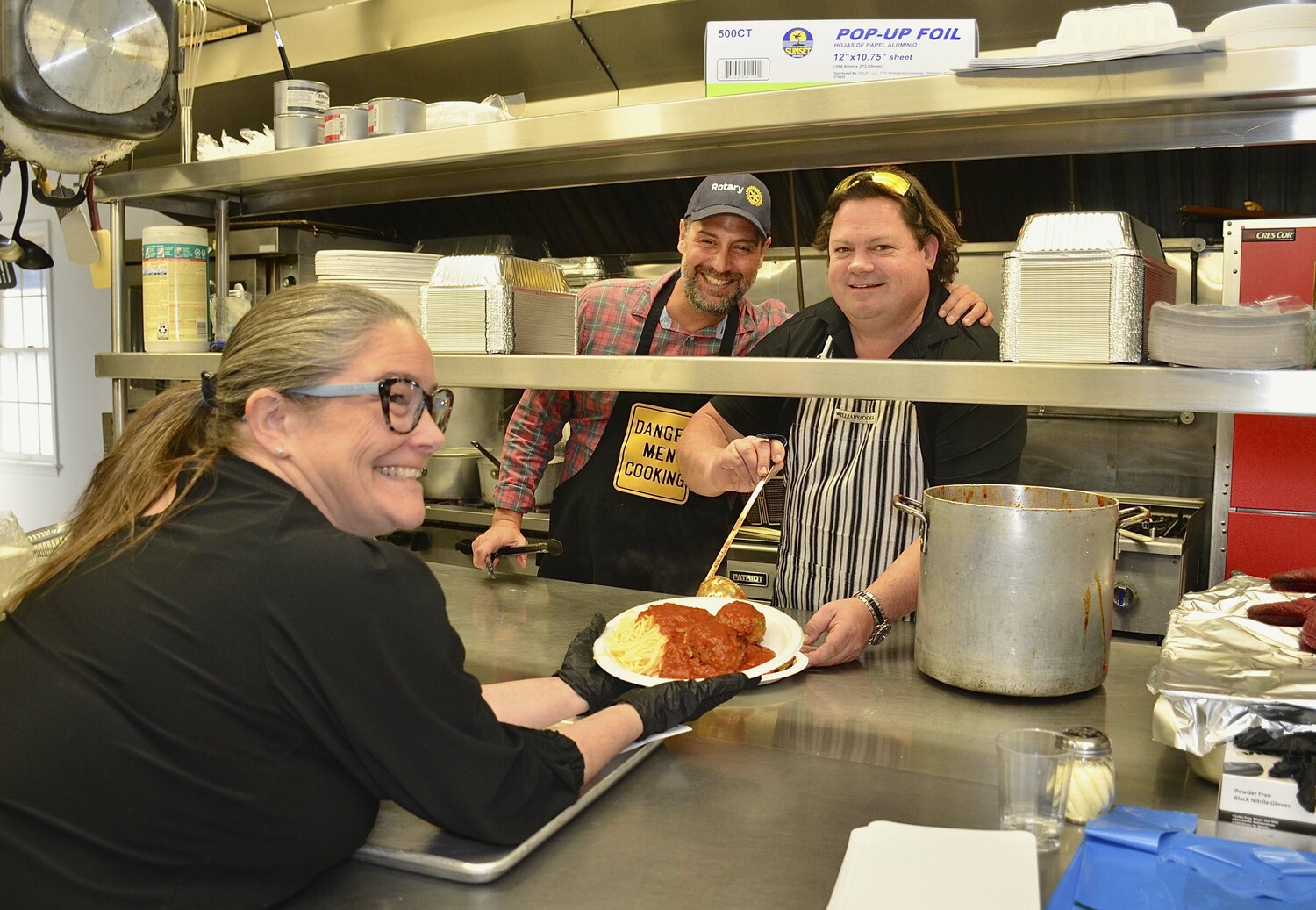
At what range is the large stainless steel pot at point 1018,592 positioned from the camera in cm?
159

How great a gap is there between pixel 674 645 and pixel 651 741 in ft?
1.00

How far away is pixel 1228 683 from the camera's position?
4.37 feet

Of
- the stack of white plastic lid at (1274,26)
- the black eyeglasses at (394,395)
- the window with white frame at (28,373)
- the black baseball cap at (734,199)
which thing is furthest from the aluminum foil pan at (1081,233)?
the window with white frame at (28,373)

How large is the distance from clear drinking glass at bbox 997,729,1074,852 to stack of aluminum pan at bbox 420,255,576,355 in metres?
1.19

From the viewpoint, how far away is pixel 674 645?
5.93 ft

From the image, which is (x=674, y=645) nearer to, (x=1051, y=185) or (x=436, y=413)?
(x=436, y=413)

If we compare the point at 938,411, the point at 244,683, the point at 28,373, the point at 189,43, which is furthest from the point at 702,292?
the point at 28,373

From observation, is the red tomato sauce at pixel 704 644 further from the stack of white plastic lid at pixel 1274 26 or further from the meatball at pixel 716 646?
the stack of white plastic lid at pixel 1274 26

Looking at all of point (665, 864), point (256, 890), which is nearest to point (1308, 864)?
point (665, 864)

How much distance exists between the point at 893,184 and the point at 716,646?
46.4 inches

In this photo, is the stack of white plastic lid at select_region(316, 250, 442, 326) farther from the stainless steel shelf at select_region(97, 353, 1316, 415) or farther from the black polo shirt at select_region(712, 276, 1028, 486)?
the black polo shirt at select_region(712, 276, 1028, 486)

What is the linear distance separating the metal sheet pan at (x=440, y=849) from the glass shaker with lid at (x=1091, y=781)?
0.61m

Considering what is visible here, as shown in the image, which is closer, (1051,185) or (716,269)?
(716,269)

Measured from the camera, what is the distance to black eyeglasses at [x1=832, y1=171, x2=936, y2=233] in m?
2.35
